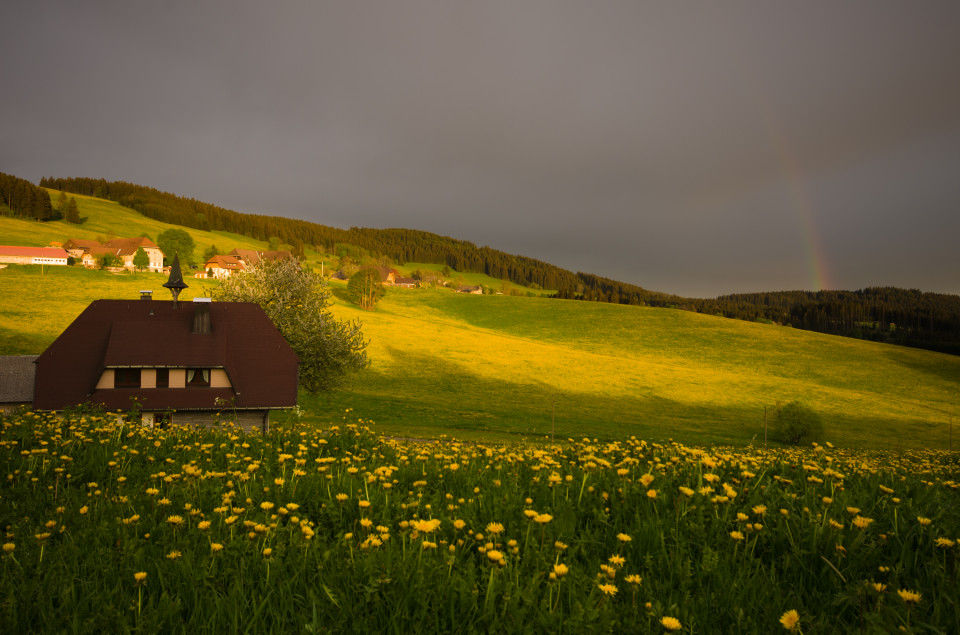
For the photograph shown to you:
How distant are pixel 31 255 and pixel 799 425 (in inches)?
5792

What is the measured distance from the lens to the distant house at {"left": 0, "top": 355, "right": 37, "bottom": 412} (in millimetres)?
30984

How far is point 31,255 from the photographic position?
108 meters

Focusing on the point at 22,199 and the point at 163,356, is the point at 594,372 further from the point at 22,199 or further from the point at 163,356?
the point at 22,199

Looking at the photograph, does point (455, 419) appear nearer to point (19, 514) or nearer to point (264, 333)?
point (264, 333)

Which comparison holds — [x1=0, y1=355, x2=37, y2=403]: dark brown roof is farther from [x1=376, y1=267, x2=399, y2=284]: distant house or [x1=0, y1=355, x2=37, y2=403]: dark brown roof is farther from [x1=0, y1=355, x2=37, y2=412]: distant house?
[x1=376, y1=267, x2=399, y2=284]: distant house

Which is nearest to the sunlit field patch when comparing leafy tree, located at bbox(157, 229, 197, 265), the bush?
the bush

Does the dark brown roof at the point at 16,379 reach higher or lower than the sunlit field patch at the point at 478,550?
lower

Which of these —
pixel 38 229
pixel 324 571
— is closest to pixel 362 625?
pixel 324 571

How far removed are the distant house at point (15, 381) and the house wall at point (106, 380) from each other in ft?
21.8

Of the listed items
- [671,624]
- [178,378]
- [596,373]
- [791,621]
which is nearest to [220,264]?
[596,373]

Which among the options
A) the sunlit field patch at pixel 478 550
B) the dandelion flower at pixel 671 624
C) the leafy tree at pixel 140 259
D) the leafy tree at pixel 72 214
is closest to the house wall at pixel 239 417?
the sunlit field patch at pixel 478 550

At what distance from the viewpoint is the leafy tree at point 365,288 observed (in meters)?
101

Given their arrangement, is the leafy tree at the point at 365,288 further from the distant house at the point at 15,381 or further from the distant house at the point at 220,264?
the distant house at the point at 15,381

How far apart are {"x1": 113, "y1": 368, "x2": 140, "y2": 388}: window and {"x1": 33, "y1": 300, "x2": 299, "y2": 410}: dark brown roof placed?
40 cm
